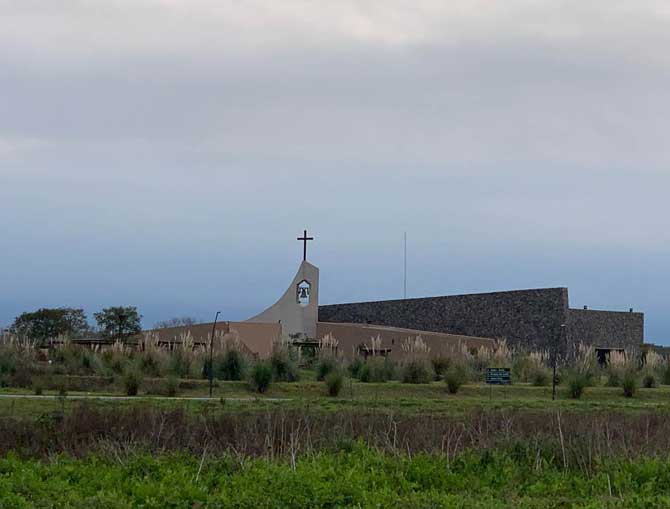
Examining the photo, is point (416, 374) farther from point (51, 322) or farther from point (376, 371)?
point (51, 322)

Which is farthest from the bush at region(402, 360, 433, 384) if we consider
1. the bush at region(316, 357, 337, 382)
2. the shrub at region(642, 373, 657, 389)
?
the shrub at region(642, 373, 657, 389)

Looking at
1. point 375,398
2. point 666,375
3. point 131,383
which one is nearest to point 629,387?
point 666,375

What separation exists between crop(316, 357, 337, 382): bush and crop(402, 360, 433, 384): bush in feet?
6.32

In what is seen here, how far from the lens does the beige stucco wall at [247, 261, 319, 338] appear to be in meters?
43.1

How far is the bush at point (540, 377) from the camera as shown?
92.0 ft

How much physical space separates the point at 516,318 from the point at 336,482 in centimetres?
3436

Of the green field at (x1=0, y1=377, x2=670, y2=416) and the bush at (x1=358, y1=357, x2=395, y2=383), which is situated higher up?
the bush at (x1=358, y1=357, x2=395, y2=383)

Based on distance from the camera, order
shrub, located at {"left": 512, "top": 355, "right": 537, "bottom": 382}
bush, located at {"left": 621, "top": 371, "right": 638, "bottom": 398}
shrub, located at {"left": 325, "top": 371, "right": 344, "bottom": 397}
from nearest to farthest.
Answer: shrub, located at {"left": 325, "top": 371, "right": 344, "bottom": 397} < bush, located at {"left": 621, "top": 371, "right": 638, "bottom": 398} < shrub, located at {"left": 512, "top": 355, "right": 537, "bottom": 382}

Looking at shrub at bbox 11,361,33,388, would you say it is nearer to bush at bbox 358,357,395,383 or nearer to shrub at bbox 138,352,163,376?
shrub at bbox 138,352,163,376

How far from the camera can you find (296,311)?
43.5 meters

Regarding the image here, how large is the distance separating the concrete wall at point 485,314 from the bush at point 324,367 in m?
17.3

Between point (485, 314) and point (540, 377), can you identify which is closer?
point (540, 377)

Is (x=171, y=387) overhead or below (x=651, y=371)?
below

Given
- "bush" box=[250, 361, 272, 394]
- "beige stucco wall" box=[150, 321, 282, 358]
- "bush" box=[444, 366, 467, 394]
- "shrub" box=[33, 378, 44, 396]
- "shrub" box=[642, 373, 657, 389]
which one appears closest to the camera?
"shrub" box=[33, 378, 44, 396]
